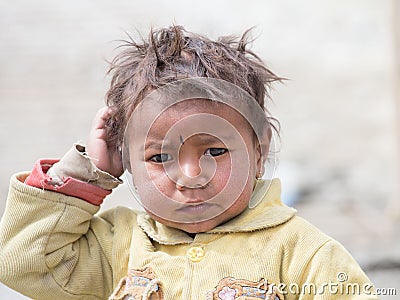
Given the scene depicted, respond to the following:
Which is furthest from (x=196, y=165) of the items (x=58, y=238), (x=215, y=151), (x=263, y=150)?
(x=58, y=238)

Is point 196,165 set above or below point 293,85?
above

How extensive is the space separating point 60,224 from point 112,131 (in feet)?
0.59

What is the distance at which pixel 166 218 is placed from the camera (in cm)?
131

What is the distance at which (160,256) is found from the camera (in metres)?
1.31

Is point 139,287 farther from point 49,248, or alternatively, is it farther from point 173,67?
point 173,67

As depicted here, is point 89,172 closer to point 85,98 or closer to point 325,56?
point 85,98

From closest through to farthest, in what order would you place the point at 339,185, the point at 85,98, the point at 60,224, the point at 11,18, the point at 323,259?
the point at 323,259 < the point at 60,224 < the point at 339,185 < the point at 85,98 < the point at 11,18

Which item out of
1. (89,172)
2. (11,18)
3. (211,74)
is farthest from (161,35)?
(11,18)

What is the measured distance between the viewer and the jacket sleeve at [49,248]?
52.5 inches

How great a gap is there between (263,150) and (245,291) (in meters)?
0.24

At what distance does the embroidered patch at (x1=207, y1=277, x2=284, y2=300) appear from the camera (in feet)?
4.05

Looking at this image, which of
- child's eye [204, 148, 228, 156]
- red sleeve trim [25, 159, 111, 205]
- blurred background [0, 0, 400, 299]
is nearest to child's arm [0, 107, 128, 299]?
red sleeve trim [25, 159, 111, 205]

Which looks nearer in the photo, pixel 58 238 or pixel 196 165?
pixel 196 165

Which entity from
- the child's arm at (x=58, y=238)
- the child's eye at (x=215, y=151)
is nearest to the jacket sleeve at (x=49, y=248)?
the child's arm at (x=58, y=238)
